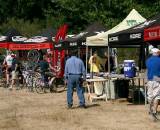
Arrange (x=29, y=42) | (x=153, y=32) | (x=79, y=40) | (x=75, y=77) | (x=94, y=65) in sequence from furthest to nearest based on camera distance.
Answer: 1. (x=29, y=42)
2. (x=94, y=65)
3. (x=79, y=40)
4. (x=75, y=77)
5. (x=153, y=32)

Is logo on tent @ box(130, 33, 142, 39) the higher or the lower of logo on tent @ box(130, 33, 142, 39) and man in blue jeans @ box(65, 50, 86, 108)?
the higher

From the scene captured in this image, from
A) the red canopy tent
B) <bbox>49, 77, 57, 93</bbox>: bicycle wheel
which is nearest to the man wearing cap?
the red canopy tent

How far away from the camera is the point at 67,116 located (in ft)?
52.2

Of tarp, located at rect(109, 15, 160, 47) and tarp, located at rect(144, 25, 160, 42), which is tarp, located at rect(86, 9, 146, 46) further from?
tarp, located at rect(144, 25, 160, 42)

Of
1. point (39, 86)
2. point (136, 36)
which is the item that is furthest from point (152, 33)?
point (39, 86)

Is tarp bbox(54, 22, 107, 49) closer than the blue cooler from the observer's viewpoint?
No

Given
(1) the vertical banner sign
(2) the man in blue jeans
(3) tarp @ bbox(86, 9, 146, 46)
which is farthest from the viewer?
(1) the vertical banner sign

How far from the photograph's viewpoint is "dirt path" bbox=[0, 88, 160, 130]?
1388 cm

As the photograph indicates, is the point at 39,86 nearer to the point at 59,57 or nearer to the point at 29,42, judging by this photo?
the point at 59,57

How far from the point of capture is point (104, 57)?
28578mm

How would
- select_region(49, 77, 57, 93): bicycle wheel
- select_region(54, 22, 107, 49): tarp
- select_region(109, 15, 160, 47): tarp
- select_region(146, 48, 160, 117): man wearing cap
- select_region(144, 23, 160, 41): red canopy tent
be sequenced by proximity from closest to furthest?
select_region(146, 48, 160, 117): man wearing cap, select_region(144, 23, 160, 41): red canopy tent, select_region(109, 15, 160, 47): tarp, select_region(54, 22, 107, 49): tarp, select_region(49, 77, 57, 93): bicycle wheel

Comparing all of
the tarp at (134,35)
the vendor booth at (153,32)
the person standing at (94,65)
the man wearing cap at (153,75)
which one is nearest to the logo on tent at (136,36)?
the tarp at (134,35)

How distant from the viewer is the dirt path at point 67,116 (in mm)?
13883

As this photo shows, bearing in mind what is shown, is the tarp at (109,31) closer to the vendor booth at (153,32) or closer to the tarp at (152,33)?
the vendor booth at (153,32)
